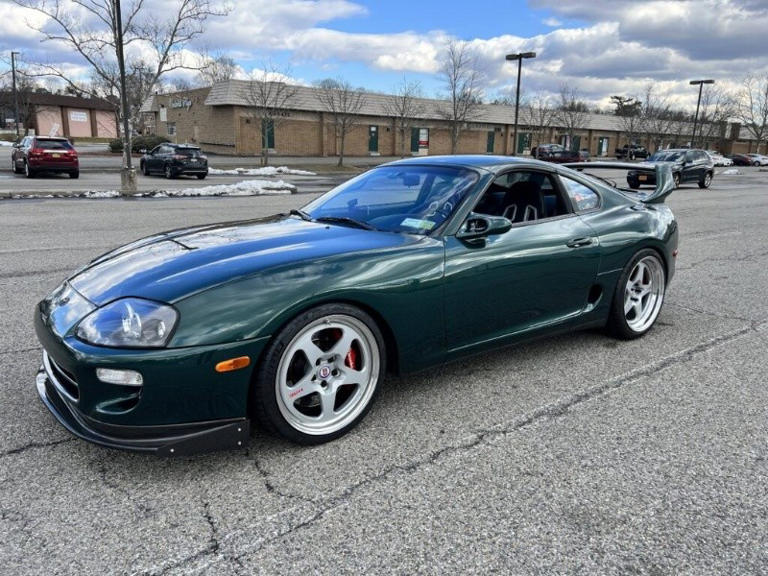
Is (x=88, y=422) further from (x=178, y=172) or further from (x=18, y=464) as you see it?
(x=178, y=172)

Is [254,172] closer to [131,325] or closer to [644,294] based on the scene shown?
[644,294]

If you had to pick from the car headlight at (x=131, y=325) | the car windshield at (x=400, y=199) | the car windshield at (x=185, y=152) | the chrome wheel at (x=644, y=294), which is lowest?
the chrome wheel at (x=644, y=294)

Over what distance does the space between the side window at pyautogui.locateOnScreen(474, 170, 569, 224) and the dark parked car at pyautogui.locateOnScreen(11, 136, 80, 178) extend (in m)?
22.0

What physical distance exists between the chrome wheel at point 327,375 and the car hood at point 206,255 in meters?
0.38

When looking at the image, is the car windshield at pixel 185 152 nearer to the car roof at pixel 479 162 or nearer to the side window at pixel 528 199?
the car roof at pixel 479 162

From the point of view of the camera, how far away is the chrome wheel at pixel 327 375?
2.82 m

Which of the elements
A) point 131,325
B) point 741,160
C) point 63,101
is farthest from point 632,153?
point 131,325

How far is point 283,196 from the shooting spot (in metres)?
18.5

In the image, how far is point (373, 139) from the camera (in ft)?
161

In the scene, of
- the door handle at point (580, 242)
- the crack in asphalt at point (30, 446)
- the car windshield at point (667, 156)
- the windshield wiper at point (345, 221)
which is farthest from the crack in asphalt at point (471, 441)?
the car windshield at point (667, 156)

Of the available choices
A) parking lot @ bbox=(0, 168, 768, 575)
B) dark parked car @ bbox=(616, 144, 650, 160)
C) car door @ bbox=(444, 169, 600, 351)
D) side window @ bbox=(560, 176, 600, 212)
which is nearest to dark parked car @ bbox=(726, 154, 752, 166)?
dark parked car @ bbox=(616, 144, 650, 160)

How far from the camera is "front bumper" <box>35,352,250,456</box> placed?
2.51 m

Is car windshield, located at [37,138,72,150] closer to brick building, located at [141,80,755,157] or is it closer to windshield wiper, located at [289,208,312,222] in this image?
brick building, located at [141,80,755,157]

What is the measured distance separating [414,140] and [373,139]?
399 centimetres
